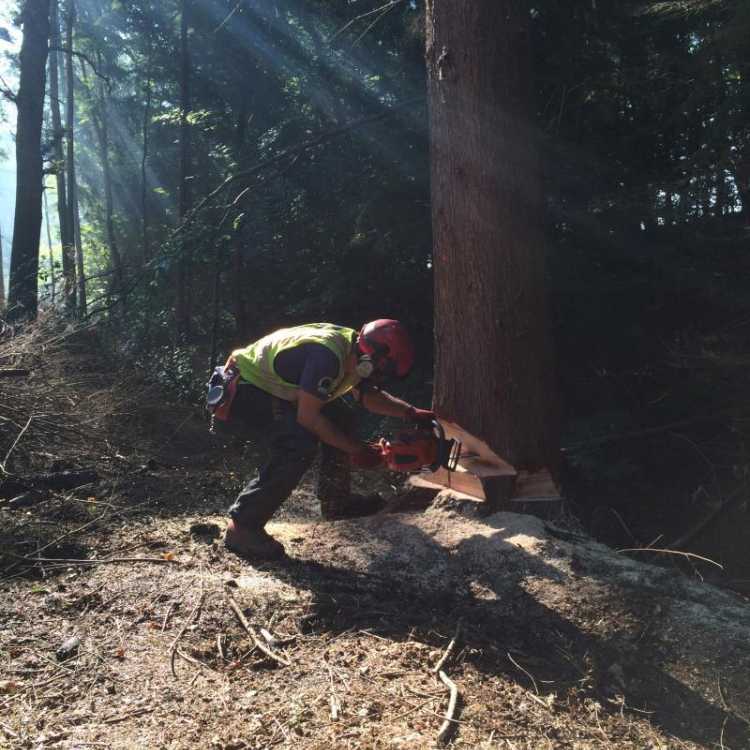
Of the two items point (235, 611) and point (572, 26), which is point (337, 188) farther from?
point (235, 611)

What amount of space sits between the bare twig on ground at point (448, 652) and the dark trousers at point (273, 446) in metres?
1.30

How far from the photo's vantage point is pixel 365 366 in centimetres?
363

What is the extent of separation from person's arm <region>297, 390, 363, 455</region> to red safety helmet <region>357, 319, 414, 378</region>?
32 centimetres

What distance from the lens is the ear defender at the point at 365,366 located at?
3.62 metres

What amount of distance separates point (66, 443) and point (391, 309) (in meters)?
3.74

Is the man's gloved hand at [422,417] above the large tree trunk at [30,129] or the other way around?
the other way around

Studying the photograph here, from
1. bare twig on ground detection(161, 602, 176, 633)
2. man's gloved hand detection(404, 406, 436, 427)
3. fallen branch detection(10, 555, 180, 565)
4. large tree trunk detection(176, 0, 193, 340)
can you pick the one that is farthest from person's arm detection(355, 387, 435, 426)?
large tree trunk detection(176, 0, 193, 340)

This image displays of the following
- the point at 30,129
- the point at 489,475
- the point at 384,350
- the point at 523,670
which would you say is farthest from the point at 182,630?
the point at 30,129

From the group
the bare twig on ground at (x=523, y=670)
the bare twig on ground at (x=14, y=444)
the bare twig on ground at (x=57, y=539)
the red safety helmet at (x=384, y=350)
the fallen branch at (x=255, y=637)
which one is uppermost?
the red safety helmet at (x=384, y=350)

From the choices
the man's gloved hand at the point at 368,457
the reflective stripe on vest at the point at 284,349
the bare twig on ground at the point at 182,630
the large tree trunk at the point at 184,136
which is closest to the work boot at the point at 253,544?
the bare twig on ground at the point at 182,630

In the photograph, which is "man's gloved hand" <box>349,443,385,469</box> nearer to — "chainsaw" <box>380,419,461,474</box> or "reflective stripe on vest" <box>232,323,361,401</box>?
"chainsaw" <box>380,419,461,474</box>

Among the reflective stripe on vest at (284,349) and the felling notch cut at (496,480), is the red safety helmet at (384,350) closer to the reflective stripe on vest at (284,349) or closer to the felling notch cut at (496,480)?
the reflective stripe on vest at (284,349)

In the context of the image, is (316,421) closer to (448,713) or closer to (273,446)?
(273,446)

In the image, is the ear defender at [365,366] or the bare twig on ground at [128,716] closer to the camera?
the bare twig on ground at [128,716]
